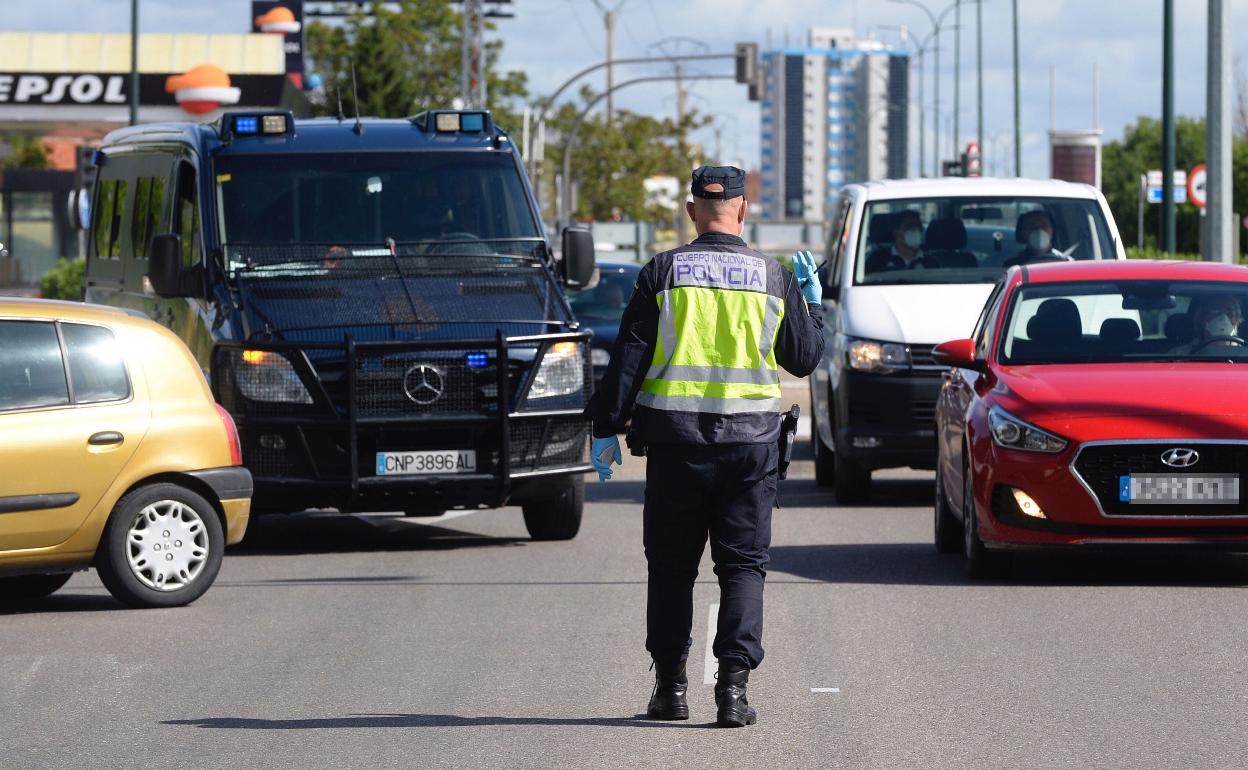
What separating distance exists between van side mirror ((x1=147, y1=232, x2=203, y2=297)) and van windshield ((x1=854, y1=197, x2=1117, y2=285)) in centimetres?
474

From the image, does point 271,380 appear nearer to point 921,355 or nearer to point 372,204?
point 372,204

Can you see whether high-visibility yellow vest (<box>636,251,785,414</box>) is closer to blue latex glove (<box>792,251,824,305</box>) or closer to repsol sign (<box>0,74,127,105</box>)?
blue latex glove (<box>792,251,824,305</box>)

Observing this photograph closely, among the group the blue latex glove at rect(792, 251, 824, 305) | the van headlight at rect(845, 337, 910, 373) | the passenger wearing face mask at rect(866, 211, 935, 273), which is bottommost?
the van headlight at rect(845, 337, 910, 373)

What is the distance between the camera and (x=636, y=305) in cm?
757

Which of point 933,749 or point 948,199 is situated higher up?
point 948,199

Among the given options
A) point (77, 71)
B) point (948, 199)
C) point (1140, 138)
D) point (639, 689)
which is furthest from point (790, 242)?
point (639, 689)

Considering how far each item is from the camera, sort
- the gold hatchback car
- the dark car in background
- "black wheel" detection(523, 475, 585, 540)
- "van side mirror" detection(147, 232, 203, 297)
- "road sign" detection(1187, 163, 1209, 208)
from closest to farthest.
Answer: the gold hatchback car < "van side mirror" detection(147, 232, 203, 297) < "black wheel" detection(523, 475, 585, 540) < the dark car in background < "road sign" detection(1187, 163, 1209, 208)

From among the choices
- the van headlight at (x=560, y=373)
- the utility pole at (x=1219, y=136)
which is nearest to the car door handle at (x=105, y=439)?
the van headlight at (x=560, y=373)

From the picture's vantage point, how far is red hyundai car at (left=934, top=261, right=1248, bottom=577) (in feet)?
35.6

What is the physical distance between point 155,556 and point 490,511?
571 centimetres

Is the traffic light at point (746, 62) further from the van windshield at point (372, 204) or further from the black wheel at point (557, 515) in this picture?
the black wheel at point (557, 515)

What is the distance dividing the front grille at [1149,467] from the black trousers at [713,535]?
3598mm

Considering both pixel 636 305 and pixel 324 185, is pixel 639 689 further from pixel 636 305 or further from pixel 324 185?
pixel 324 185

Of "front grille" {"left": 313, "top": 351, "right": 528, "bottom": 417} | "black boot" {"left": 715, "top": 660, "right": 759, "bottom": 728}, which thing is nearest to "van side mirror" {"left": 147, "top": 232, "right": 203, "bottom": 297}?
"front grille" {"left": 313, "top": 351, "right": 528, "bottom": 417}
